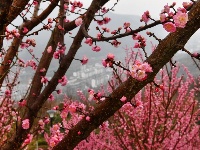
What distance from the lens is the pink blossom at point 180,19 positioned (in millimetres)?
1597

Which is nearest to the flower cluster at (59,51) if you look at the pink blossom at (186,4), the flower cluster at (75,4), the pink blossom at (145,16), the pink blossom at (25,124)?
the pink blossom at (25,124)

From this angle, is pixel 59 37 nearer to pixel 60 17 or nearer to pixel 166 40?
pixel 60 17

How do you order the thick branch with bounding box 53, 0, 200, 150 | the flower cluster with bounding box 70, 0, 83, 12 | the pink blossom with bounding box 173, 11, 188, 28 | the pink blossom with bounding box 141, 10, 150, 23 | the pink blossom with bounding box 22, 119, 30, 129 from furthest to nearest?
1. the flower cluster with bounding box 70, 0, 83, 12
2. the pink blossom with bounding box 22, 119, 30, 129
3. the pink blossom with bounding box 141, 10, 150, 23
4. the thick branch with bounding box 53, 0, 200, 150
5. the pink blossom with bounding box 173, 11, 188, 28

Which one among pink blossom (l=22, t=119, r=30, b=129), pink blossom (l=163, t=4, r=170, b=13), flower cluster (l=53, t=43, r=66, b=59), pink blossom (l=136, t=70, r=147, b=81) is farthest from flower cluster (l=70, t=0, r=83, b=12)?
pink blossom (l=136, t=70, r=147, b=81)

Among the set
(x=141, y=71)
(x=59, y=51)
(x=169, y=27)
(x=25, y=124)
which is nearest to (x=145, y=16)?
(x=169, y=27)

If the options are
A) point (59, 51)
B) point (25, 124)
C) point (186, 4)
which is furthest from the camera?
point (59, 51)

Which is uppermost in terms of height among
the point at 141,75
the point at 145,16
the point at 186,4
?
the point at 145,16

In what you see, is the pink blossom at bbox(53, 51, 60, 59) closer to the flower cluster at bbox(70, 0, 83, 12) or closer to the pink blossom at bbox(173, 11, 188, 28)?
the flower cluster at bbox(70, 0, 83, 12)

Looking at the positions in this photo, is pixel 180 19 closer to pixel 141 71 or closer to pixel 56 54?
pixel 141 71

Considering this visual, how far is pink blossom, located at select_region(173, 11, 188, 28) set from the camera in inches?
62.9

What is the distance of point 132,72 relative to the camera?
69.5 inches

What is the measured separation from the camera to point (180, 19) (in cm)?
162

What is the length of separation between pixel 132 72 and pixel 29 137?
183cm

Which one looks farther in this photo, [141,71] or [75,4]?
[75,4]
